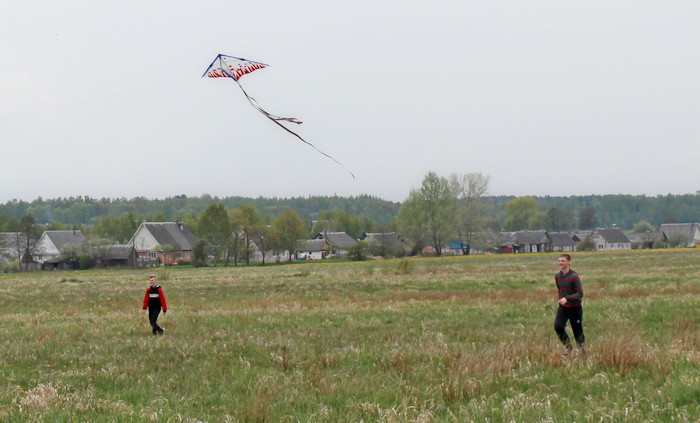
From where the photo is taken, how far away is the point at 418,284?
34.9 metres

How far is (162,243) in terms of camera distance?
131625 mm

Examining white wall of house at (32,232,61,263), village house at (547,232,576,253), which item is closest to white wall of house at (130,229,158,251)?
white wall of house at (32,232,61,263)

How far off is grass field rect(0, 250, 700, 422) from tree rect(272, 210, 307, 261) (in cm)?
10322

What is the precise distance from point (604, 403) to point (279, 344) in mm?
7705

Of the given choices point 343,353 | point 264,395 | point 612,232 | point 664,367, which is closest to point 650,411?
point 664,367

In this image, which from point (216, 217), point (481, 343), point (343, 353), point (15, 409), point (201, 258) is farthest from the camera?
point (216, 217)

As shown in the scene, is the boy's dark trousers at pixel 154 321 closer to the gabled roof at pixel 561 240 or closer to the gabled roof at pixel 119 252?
the gabled roof at pixel 119 252

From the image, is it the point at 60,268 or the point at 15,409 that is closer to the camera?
the point at 15,409

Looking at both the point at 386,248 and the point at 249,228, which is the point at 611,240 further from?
the point at 249,228

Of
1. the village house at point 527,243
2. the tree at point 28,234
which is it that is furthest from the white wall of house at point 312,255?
the tree at point 28,234

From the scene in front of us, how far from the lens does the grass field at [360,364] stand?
8547 mm

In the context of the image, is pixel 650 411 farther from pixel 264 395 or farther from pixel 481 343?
pixel 481 343

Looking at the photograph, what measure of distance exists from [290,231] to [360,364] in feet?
384

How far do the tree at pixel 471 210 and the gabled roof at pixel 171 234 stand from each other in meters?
48.5
